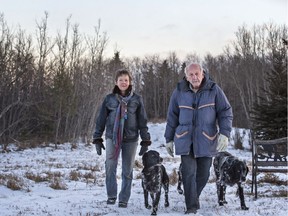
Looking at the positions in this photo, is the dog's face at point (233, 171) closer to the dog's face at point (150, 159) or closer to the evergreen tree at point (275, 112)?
the dog's face at point (150, 159)

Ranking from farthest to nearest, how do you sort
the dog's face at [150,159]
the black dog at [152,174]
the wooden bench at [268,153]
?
1. the wooden bench at [268,153]
2. the dog's face at [150,159]
3. the black dog at [152,174]

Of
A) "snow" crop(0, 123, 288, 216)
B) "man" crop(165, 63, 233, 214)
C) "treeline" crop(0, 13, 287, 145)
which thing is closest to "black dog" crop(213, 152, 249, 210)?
"snow" crop(0, 123, 288, 216)

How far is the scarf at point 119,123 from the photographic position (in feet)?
20.6

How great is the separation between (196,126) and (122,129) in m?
1.41

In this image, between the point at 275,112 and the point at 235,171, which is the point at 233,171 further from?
the point at 275,112

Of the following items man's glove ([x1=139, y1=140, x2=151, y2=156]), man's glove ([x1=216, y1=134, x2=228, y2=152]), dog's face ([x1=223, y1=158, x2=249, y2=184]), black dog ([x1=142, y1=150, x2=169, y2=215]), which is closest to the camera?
man's glove ([x1=216, y1=134, x2=228, y2=152])

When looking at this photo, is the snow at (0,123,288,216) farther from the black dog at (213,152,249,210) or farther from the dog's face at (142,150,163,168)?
the dog's face at (142,150,163,168)

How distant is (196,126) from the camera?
542cm

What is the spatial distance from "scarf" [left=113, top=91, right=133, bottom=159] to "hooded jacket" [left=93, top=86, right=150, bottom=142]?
0.19 feet

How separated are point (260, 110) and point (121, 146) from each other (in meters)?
18.8

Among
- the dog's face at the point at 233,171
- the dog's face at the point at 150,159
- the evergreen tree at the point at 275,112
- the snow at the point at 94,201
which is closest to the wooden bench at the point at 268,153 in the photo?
the snow at the point at 94,201

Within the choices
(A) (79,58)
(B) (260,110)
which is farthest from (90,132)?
(B) (260,110)

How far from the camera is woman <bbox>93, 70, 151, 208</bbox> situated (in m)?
6.34

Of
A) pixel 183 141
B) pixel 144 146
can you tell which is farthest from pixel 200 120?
pixel 144 146
